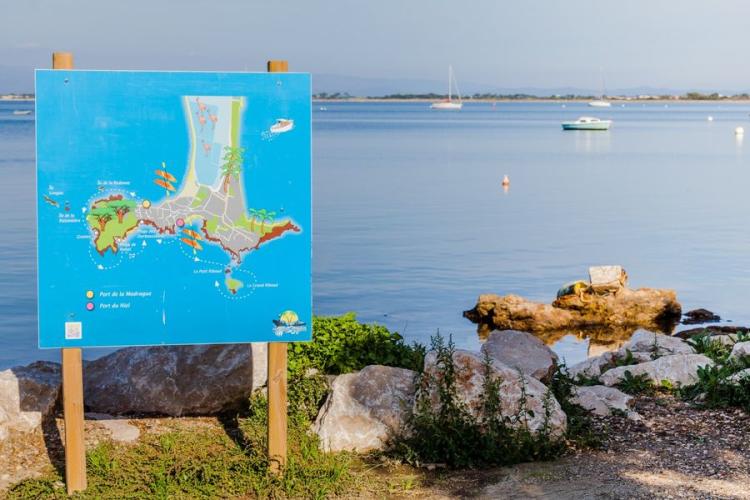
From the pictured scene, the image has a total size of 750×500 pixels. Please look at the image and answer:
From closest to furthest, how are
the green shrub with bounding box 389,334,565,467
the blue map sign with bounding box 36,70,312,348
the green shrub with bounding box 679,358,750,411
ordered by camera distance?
the blue map sign with bounding box 36,70,312,348 < the green shrub with bounding box 389,334,565,467 < the green shrub with bounding box 679,358,750,411

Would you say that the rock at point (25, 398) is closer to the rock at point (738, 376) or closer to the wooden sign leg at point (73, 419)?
the wooden sign leg at point (73, 419)

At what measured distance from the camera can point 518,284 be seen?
25.5 meters

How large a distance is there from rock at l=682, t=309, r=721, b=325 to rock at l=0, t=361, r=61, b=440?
16096 mm

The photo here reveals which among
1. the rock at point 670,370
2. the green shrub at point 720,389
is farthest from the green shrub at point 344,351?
the rock at point 670,370

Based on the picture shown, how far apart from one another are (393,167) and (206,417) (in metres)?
53.8

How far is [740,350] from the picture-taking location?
39.6ft

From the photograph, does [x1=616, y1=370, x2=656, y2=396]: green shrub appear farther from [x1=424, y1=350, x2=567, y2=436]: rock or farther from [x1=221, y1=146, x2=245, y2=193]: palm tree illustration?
[x1=221, y1=146, x2=245, y2=193]: palm tree illustration

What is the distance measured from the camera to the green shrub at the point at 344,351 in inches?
363

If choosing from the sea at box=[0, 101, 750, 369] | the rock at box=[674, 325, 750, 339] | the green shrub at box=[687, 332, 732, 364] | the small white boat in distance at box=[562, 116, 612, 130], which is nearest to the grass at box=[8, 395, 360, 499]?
the green shrub at box=[687, 332, 732, 364]

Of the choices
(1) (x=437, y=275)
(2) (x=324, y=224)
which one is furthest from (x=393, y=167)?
(1) (x=437, y=275)

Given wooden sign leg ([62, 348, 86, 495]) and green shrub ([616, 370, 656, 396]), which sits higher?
wooden sign leg ([62, 348, 86, 495])

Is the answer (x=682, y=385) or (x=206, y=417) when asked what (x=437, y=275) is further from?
(x=206, y=417)

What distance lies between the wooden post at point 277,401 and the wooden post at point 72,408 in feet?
4.47

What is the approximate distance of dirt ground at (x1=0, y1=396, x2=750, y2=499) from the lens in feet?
24.8
